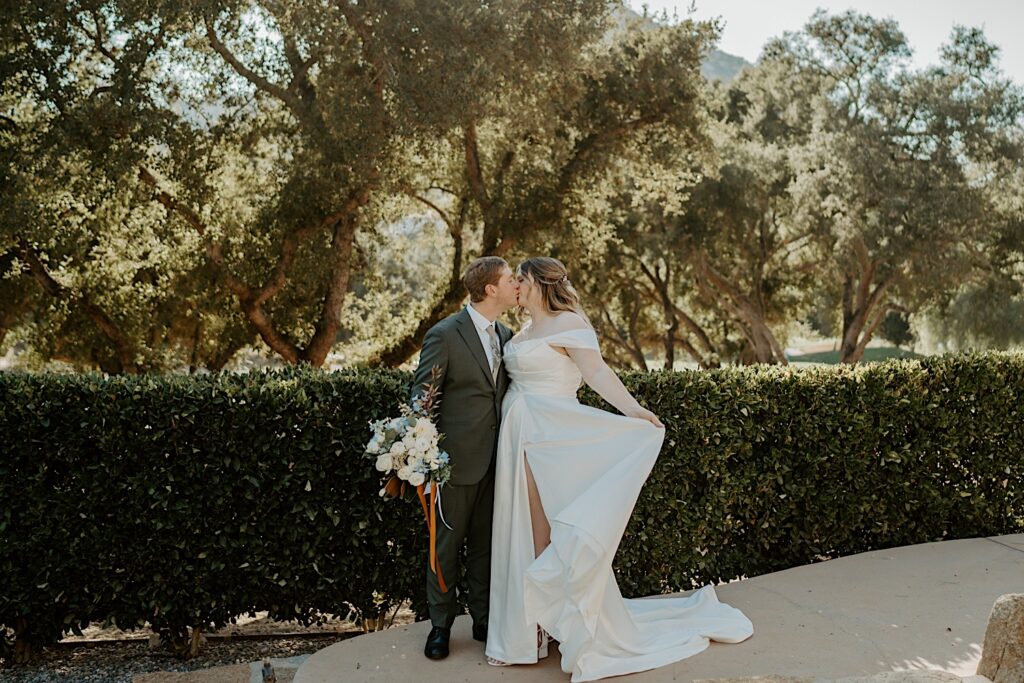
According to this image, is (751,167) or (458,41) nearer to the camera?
(458,41)

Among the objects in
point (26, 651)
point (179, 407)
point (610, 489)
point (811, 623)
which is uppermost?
point (179, 407)

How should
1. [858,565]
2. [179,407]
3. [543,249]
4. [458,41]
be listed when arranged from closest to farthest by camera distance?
[179,407] → [858,565] → [458,41] → [543,249]

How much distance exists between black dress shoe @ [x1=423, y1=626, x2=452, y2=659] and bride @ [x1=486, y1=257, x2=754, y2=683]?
24 cm

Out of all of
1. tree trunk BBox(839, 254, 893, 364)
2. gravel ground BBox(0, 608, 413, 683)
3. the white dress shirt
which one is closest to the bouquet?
the white dress shirt

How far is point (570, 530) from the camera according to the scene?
443cm

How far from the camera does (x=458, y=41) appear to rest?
36.5 ft

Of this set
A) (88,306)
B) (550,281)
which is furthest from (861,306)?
(550,281)

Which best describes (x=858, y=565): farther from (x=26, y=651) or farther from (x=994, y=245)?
(x=994, y=245)

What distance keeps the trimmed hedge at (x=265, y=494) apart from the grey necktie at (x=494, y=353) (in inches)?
28.8

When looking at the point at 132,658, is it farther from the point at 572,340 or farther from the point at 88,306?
the point at 88,306

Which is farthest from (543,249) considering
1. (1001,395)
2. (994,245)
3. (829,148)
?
(994,245)

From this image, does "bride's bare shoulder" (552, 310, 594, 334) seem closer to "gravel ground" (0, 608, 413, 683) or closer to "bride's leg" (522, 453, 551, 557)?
"bride's leg" (522, 453, 551, 557)

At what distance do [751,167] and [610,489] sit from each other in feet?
63.1

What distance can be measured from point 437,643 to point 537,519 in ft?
2.85
